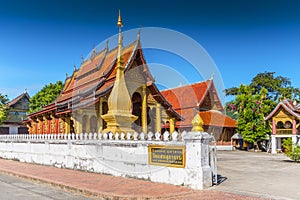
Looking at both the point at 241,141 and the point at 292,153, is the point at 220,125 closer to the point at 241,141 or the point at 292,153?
the point at 241,141

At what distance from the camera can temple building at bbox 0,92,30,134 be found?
41.6 m

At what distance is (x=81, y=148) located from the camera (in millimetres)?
12477

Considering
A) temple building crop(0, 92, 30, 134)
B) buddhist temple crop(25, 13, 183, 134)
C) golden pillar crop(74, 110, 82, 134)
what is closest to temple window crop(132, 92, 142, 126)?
buddhist temple crop(25, 13, 183, 134)

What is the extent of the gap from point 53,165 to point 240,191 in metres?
9.89

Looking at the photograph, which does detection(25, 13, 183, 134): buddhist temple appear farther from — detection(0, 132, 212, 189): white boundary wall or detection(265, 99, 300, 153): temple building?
detection(265, 99, 300, 153): temple building

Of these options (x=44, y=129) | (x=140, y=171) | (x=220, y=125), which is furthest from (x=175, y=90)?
(x=140, y=171)

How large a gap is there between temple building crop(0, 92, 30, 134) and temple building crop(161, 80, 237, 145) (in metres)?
20.9

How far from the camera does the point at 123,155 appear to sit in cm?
1019

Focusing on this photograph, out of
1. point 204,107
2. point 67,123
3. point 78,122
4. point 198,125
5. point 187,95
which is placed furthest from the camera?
point 187,95

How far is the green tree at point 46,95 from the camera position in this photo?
120 feet

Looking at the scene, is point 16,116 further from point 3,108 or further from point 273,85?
point 273,85

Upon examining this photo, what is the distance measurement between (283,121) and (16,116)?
113 ft

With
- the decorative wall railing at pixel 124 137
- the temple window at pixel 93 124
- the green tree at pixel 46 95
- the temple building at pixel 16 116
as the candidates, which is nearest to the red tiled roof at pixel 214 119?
the temple window at pixel 93 124

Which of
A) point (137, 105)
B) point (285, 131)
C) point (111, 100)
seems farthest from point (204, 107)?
point (111, 100)
